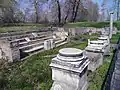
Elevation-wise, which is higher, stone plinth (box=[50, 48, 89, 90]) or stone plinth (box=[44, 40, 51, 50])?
stone plinth (box=[50, 48, 89, 90])

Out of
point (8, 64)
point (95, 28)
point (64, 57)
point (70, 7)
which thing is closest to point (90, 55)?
point (64, 57)

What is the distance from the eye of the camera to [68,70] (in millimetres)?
3039

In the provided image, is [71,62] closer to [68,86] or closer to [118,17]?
[68,86]

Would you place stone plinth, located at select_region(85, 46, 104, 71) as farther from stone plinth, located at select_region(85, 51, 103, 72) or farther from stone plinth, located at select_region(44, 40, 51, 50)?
stone plinth, located at select_region(44, 40, 51, 50)

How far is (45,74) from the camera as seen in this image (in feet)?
22.3

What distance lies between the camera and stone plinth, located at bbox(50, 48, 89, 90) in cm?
304

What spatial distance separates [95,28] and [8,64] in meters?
18.7

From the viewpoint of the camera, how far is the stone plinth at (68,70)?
3.04m

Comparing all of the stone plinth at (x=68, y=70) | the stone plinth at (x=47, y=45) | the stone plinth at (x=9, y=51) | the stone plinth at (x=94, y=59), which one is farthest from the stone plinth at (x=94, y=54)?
the stone plinth at (x=47, y=45)

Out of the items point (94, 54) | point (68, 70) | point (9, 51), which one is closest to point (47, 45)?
point (9, 51)

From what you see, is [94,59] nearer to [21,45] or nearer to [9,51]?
[9,51]

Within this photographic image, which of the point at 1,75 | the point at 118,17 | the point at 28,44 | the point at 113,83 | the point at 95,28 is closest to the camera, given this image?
the point at 113,83

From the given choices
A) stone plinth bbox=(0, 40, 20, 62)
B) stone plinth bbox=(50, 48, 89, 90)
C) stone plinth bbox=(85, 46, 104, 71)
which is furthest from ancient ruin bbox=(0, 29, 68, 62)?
stone plinth bbox=(50, 48, 89, 90)

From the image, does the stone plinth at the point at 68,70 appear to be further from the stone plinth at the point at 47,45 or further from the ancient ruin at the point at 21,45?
the stone plinth at the point at 47,45
